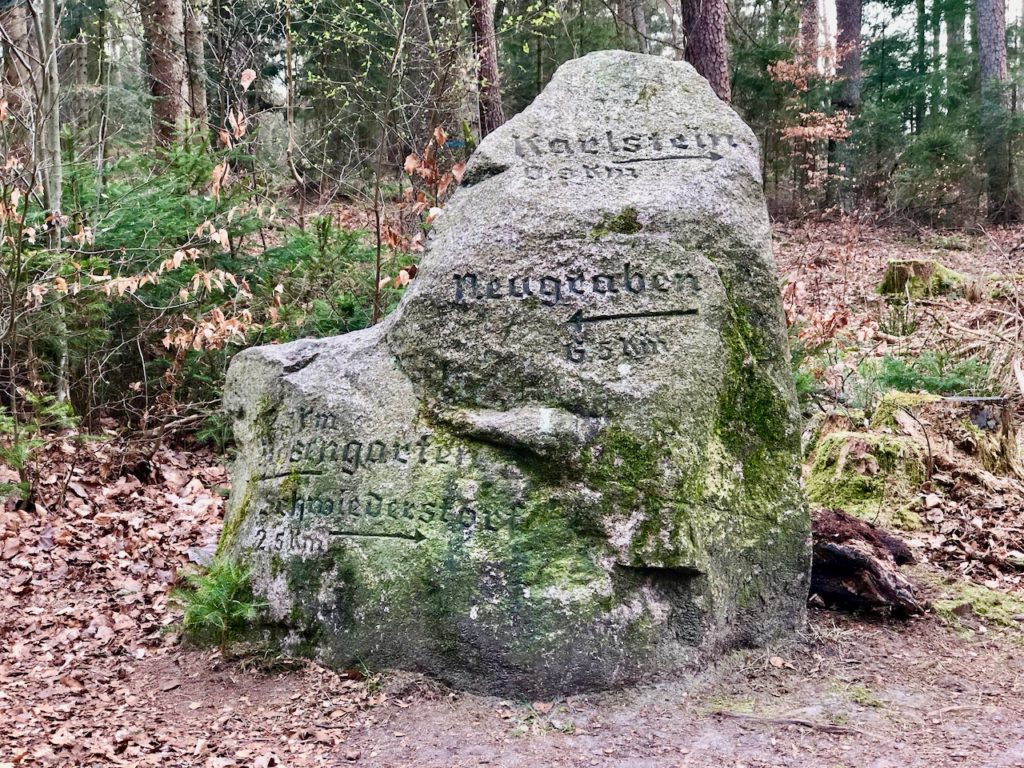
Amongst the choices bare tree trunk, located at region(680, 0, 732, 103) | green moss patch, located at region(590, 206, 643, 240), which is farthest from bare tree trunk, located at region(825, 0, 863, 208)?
green moss patch, located at region(590, 206, 643, 240)

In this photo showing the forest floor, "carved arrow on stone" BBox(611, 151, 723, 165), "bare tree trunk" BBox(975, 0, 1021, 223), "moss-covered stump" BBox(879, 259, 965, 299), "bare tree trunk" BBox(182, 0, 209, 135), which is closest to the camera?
the forest floor

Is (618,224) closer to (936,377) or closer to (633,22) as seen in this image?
(936,377)

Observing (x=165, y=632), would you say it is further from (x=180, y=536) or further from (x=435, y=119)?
(x=435, y=119)

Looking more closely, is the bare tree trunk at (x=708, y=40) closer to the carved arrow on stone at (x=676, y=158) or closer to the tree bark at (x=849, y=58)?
the carved arrow on stone at (x=676, y=158)

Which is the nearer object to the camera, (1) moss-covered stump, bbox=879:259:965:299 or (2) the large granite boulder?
(2) the large granite boulder

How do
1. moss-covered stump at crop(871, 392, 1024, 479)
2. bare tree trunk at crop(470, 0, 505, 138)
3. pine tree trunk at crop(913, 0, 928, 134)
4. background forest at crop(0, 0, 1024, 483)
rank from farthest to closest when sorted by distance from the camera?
pine tree trunk at crop(913, 0, 928, 134), bare tree trunk at crop(470, 0, 505, 138), background forest at crop(0, 0, 1024, 483), moss-covered stump at crop(871, 392, 1024, 479)

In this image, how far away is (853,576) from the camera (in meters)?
4.79

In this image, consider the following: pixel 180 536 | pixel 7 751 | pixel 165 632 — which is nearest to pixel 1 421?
pixel 180 536

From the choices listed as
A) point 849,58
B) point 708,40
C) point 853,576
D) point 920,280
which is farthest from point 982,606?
point 849,58

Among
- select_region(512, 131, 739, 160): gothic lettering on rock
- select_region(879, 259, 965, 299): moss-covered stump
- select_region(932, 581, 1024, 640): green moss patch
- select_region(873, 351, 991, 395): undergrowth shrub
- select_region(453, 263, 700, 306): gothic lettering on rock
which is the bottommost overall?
select_region(932, 581, 1024, 640): green moss patch

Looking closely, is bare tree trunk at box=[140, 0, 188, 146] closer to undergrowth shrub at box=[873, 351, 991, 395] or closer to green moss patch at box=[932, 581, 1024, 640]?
undergrowth shrub at box=[873, 351, 991, 395]

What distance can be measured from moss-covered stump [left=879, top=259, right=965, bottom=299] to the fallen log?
8054mm

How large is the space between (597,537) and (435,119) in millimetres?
7275

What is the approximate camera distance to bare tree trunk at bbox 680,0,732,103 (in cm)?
997
